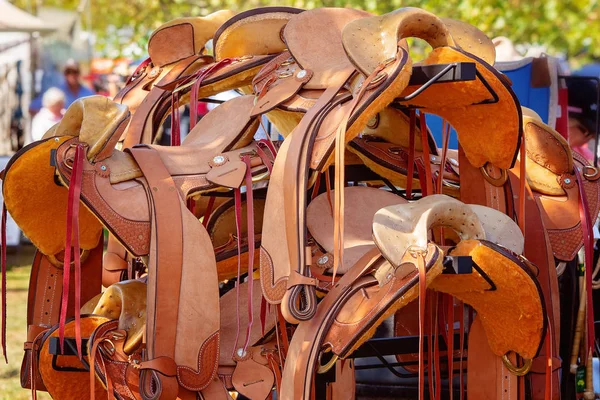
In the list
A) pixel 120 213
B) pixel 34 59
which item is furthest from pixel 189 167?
pixel 34 59

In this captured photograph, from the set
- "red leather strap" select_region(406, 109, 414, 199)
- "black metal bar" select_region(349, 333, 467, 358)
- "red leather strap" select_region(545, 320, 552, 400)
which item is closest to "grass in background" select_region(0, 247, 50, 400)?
"black metal bar" select_region(349, 333, 467, 358)

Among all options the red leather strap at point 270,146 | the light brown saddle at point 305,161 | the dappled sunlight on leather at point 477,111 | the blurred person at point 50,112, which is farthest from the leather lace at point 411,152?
the blurred person at point 50,112

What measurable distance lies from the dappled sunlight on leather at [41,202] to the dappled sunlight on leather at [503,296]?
114 cm

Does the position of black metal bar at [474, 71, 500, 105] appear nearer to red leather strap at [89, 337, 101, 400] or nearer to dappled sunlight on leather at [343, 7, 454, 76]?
dappled sunlight on leather at [343, 7, 454, 76]

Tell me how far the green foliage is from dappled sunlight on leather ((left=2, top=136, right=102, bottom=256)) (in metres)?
4.29

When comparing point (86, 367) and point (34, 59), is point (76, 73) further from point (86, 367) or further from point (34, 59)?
point (86, 367)

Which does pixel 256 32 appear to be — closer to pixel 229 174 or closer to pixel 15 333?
pixel 229 174

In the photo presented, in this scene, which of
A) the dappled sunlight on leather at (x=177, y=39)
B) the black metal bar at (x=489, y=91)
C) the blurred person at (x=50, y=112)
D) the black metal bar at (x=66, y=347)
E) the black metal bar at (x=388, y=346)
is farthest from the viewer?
the blurred person at (x=50, y=112)

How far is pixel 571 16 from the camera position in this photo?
47.7 ft

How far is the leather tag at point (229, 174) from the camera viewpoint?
8.79 feet

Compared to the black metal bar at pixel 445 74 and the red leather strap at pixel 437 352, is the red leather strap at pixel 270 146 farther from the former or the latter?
the red leather strap at pixel 437 352

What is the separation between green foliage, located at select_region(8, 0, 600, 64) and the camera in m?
8.75

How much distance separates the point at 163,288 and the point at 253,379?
40cm

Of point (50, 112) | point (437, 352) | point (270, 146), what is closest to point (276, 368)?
point (437, 352)
